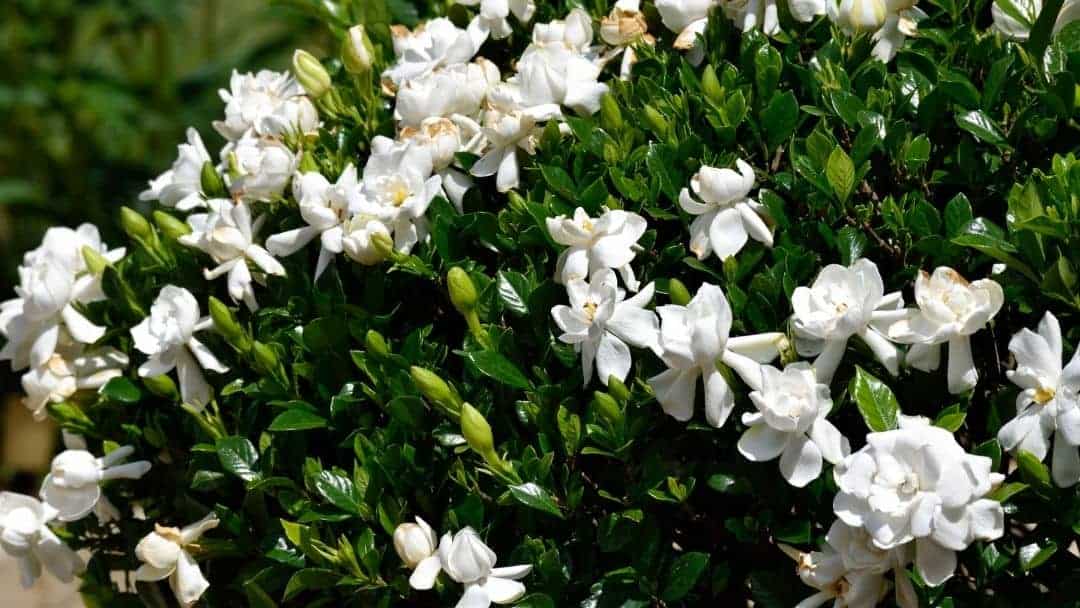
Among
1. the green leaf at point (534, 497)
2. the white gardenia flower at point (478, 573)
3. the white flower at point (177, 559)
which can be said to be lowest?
the white flower at point (177, 559)

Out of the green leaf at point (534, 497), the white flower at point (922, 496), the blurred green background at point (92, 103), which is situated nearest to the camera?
the white flower at point (922, 496)

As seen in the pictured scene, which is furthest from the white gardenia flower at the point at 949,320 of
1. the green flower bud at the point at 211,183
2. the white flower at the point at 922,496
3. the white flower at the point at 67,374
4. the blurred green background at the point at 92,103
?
the blurred green background at the point at 92,103

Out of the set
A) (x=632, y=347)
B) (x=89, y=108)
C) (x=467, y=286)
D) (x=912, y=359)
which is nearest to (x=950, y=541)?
(x=912, y=359)

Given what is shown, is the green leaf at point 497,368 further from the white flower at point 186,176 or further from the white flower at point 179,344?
the white flower at point 186,176

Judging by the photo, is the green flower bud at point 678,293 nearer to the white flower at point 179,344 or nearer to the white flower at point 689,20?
the white flower at point 689,20

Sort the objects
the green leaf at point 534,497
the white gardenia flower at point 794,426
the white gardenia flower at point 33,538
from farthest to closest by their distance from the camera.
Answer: the white gardenia flower at point 33,538, the green leaf at point 534,497, the white gardenia flower at point 794,426

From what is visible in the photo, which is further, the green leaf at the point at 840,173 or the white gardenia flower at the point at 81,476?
the white gardenia flower at the point at 81,476

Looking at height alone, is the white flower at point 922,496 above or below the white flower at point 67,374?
above

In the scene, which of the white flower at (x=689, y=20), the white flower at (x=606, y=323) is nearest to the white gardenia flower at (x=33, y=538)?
the white flower at (x=606, y=323)
